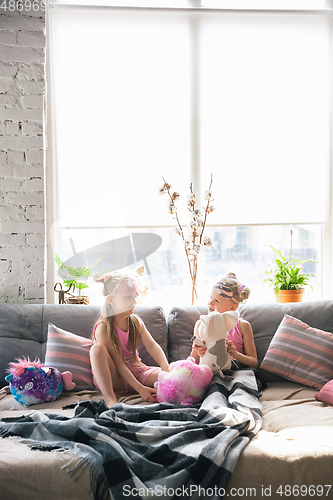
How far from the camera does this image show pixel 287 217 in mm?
2957

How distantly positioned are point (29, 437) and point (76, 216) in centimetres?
163

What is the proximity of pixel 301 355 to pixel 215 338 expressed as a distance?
0.49 m

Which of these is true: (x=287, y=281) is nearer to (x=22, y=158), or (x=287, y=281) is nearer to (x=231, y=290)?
(x=231, y=290)

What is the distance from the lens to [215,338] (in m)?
1.89

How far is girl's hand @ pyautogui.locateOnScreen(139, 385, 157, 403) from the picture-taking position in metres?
1.84

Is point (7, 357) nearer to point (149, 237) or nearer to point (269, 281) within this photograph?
point (149, 237)

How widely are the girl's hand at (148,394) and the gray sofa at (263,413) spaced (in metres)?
0.04

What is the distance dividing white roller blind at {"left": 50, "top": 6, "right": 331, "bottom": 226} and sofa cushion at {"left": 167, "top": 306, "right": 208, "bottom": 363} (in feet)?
2.63

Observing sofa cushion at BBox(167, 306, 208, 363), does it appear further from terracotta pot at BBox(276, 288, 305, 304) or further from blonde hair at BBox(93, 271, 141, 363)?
terracotta pot at BBox(276, 288, 305, 304)

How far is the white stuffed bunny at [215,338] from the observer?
1.89m

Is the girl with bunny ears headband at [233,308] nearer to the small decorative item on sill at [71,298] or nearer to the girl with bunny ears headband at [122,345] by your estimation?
the girl with bunny ears headband at [122,345]

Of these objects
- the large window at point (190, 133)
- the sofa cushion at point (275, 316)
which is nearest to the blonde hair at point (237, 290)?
the sofa cushion at point (275, 316)

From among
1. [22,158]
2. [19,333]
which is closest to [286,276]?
[19,333]

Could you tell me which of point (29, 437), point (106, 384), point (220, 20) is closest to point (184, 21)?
point (220, 20)
